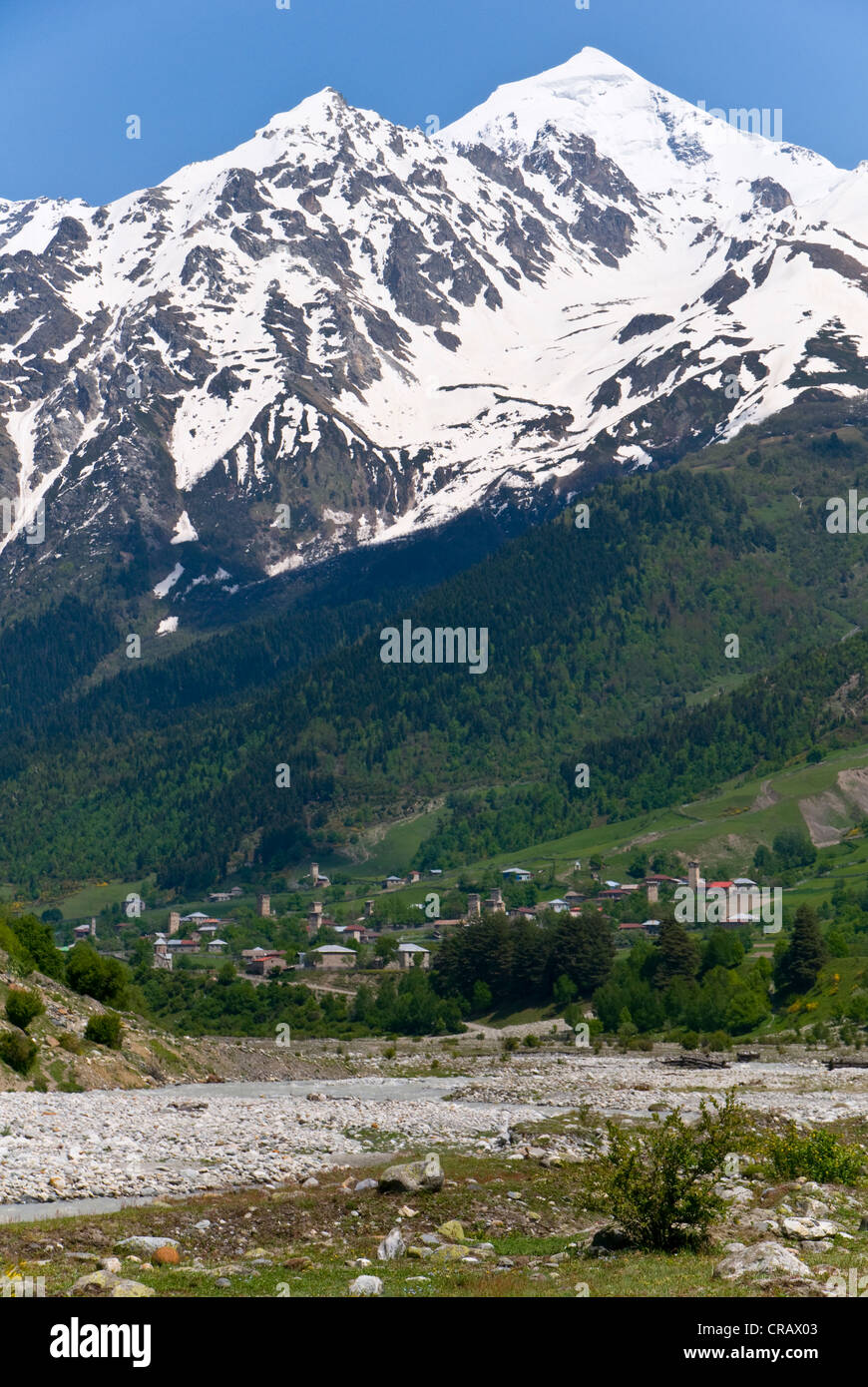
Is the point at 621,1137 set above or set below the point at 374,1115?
above

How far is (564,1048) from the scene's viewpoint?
14125 centimetres

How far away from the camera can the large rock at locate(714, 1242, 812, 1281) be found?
1211 inches

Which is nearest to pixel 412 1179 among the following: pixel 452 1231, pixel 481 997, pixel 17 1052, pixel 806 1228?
pixel 452 1231

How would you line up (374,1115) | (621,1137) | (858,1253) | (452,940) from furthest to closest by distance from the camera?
(452,940) → (374,1115) → (621,1137) → (858,1253)

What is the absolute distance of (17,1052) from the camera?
2985 inches

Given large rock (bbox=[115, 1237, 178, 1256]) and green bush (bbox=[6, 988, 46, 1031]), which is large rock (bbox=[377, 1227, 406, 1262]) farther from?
green bush (bbox=[6, 988, 46, 1031])

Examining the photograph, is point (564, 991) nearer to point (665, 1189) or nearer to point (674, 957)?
point (674, 957)

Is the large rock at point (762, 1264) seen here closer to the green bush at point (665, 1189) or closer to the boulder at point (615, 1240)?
the green bush at point (665, 1189)

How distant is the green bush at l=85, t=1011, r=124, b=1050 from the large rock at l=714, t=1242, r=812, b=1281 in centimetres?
6105

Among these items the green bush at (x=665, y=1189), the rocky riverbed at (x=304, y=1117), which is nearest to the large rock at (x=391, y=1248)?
the green bush at (x=665, y=1189)

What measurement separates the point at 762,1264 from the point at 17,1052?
53.0m
